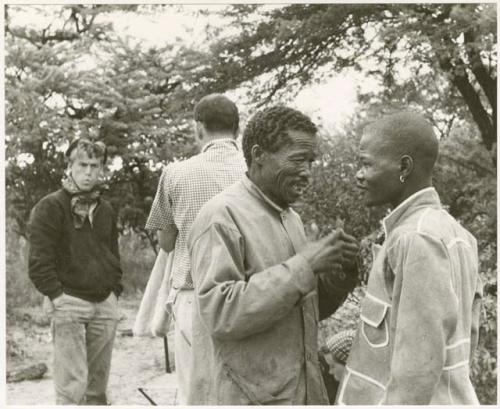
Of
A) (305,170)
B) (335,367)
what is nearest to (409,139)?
(305,170)

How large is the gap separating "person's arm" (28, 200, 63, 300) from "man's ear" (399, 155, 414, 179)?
248cm

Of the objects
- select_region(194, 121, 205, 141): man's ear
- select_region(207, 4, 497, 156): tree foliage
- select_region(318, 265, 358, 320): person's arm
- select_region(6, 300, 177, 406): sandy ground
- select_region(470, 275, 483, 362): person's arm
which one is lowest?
select_region(6, 300, 177, 406): sandy ground

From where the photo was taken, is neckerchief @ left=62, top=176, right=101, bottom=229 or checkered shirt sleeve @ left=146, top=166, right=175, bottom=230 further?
neckerchief @ left=62, top=176, right=101, bottom=229

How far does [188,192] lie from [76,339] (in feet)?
4.12

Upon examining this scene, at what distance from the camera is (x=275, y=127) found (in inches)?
79.7

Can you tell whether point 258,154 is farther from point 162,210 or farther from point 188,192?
point 162,210

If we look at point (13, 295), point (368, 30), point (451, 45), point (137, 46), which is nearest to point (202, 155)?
point (451, 45)

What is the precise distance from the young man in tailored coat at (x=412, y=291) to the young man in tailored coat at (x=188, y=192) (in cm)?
133

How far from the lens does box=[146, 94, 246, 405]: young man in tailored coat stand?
3199 millimetres

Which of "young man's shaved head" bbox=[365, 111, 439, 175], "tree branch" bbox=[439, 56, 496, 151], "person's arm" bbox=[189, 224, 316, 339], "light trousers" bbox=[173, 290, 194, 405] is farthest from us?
"tree branch" bbox=[439, 56, 496, 151]

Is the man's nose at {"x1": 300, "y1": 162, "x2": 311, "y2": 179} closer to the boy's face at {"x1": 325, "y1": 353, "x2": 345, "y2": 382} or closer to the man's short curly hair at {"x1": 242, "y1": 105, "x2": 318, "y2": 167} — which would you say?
the man's short curly hair at {"x1": 242, "y1": 105, "x2": 318, "y2": 167}

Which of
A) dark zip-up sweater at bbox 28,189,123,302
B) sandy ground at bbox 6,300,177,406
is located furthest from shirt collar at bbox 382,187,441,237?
sandy ground at bbox 6,300,177,406

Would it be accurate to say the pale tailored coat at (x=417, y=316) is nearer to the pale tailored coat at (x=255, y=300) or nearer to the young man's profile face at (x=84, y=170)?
the pale tailored coat at (x=255, y=300)

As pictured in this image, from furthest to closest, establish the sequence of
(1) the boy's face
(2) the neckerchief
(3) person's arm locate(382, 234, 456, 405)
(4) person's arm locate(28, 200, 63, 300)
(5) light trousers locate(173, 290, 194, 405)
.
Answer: (2) the neckerchief < (4) person's arm locate(28, 200, 63, 300) < (5) light trousers locate(173, 290, 194, 405) < (1) the boy's face < (3) person's arm locate(382, 234, 456, 405)
